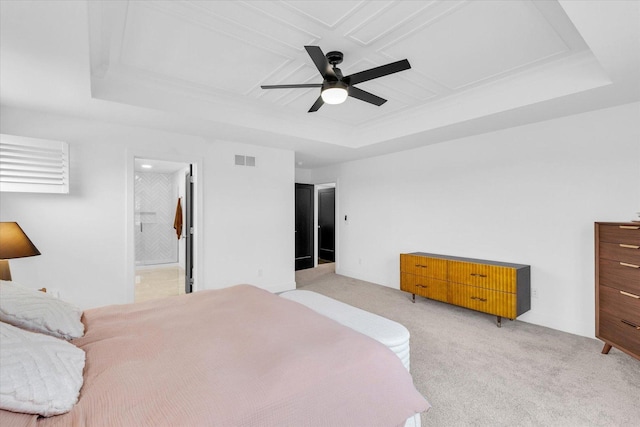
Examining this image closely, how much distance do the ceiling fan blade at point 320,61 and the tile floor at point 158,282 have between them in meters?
3.66

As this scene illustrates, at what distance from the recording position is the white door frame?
3650 mm

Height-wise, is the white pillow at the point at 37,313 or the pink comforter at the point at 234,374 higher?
the white pillow at the point at 37,313

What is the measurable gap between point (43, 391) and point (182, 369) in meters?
0.43

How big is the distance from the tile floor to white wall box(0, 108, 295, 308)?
2.69 feet

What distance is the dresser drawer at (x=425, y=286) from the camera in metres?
4.08

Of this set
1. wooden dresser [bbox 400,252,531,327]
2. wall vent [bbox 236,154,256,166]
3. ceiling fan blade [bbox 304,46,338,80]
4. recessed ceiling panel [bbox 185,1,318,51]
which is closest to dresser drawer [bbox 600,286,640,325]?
wooden dresser [bbox 400,252,531,327]

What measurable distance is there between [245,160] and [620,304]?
454 centimetres

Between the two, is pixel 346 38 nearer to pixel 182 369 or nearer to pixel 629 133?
pixel 182 369

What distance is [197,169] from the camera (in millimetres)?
4188

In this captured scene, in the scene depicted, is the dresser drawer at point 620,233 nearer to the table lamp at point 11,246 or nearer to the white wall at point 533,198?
the white wall at point 533,198

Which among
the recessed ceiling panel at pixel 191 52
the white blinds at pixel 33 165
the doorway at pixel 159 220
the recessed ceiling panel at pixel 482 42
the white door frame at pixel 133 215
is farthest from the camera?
the doorway at pixel 159 220

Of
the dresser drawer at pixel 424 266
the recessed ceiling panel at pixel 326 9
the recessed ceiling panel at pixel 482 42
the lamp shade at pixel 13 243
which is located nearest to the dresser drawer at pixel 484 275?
the dresser drawer at pixel 424 266

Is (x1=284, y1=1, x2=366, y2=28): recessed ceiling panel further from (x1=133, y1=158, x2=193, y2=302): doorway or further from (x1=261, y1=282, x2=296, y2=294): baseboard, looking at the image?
(x1=133, y1=158, x2=193, y2=302): doorway

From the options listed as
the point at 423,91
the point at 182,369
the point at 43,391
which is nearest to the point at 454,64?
the point at 423,91
